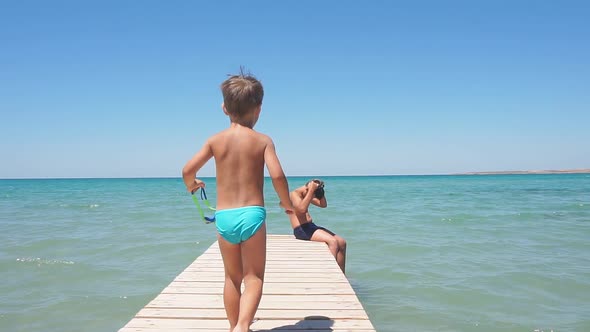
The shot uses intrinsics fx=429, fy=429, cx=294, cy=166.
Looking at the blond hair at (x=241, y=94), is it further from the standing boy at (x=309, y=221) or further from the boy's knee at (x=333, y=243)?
the boy's knee at (x=333, y=243)

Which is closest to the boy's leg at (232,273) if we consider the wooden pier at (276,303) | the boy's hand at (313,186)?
the wooden pier at (276,303)

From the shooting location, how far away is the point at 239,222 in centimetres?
264

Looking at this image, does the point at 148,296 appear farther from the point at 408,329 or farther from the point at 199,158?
the point at 199,158

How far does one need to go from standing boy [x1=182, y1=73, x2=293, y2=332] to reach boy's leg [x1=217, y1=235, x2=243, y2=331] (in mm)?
23

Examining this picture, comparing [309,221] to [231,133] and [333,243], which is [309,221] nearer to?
[333,243]

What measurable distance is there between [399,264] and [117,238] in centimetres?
747

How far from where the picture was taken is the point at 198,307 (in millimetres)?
3703

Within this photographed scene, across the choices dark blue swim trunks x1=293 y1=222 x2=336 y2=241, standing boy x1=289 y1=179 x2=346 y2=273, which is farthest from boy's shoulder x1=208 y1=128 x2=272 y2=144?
dark blue swim trunks x1=293 y1=222 x2=336 y2=241

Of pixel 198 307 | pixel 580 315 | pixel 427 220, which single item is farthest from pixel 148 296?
pixel 427 220

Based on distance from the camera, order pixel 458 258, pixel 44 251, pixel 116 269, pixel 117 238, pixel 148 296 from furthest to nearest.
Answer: pixel 117 238, pixel 44 251, pixel 458 258, pixel 116 269, pixel 148 296

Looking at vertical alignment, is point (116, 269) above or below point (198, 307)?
below

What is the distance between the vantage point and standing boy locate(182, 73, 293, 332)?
264 cm

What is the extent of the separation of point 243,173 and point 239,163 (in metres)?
0.07

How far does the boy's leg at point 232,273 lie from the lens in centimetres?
277
